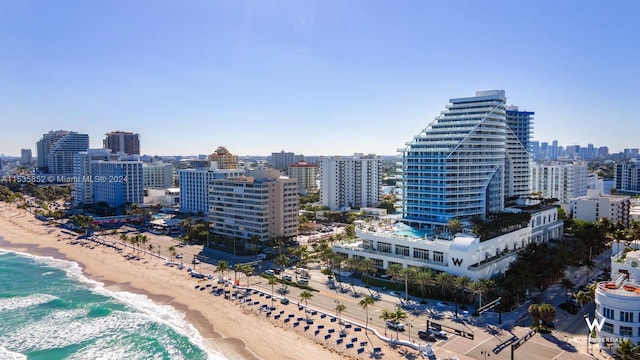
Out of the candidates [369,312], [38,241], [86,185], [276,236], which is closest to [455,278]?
[369,312]

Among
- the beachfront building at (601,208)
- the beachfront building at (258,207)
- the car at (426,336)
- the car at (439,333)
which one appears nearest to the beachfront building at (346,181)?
the beachfront building at (258,207)

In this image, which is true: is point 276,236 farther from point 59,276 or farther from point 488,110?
point 488,110

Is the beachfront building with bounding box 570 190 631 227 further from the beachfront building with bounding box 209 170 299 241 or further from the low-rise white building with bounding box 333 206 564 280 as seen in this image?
the beachfront building with bounding box 209 170 299 241

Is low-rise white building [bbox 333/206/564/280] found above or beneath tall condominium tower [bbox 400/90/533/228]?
beneath

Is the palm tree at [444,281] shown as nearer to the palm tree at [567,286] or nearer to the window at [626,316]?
the palm tree at [567,286]

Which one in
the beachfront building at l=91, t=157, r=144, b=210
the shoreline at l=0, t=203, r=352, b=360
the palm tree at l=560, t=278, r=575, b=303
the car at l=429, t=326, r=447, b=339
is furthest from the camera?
the beachfront building at l=91, t=157, r=144, b=210

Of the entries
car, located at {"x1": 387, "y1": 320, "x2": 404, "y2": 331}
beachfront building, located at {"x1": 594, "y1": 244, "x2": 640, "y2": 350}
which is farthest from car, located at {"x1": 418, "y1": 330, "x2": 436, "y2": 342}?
beachfront building, located at {"x1": 594, "y1": 244, "x2": 640, "y2": 350}

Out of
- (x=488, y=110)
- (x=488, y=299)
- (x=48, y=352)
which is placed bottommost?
(x=48, y=352)
